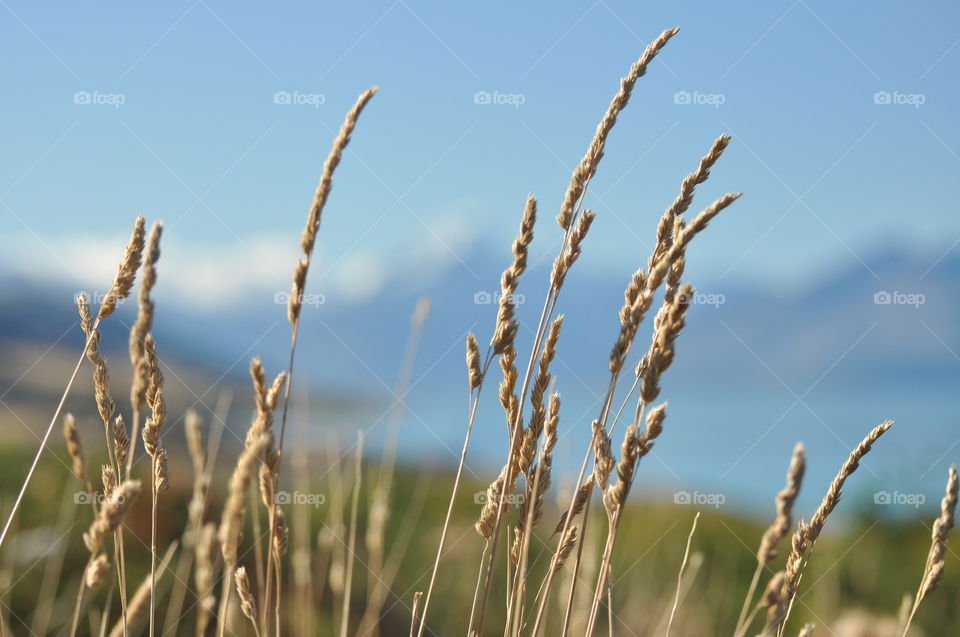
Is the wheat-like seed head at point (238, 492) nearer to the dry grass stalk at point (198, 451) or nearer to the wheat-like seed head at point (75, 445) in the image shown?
the dry grass stalk at point (198, 451)

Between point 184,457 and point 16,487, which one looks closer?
point 16,487

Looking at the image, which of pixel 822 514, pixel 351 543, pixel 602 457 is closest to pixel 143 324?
pixel 602 457

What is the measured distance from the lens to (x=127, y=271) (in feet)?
4.46

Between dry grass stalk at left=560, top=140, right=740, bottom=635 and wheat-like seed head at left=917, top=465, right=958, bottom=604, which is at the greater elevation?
dry grass stalk at left=560, top=140, right=740, bottom=635

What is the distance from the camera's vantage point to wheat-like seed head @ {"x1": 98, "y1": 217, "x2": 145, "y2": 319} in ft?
4.42

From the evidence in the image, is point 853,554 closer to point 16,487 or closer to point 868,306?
point 16,487

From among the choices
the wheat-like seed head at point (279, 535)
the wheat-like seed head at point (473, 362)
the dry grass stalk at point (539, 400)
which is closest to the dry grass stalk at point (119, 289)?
the wheat-like seed head at point (279, 535)

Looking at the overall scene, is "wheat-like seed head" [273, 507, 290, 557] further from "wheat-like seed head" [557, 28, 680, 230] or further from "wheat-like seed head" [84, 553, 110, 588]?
"wheat-like seed head" [557, 28, 680, 230]

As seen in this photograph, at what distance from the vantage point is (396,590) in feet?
15.6

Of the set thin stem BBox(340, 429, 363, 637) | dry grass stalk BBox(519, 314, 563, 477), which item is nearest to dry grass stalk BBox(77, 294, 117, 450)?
thin stem BBox(340, 429, 363, 637)

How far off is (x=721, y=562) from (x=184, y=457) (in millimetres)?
5277

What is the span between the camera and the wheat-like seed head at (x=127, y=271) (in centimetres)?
135

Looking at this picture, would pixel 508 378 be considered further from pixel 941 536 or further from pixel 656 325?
pixel 941 536

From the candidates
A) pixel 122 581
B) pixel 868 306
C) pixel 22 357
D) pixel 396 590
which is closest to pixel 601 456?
pixel 122 581
